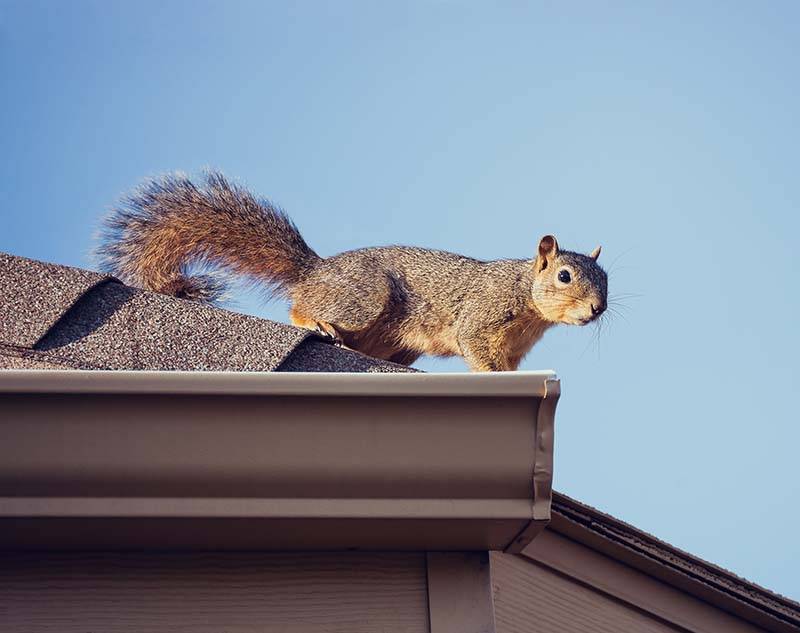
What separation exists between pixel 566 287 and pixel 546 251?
1.24 feet

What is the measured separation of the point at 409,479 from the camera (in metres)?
1.64

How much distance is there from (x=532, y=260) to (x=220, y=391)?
4830mm

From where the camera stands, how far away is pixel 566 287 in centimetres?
586

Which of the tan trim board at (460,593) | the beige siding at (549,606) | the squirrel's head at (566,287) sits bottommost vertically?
the tan trim board at (460,593)

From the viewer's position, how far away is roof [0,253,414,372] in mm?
1915

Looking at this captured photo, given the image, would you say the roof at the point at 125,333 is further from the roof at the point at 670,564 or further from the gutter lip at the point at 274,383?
the roof at the point at 670,564

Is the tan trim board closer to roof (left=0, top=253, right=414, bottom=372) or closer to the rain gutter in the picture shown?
the rain gutter

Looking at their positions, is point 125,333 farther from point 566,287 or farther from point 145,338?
point 566,287

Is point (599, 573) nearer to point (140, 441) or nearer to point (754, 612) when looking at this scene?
point (754, 612)

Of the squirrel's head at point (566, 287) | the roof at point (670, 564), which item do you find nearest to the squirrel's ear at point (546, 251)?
the squirrel's head at point (566, 287)

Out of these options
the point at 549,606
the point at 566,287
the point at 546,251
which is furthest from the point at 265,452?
the point at 546,251

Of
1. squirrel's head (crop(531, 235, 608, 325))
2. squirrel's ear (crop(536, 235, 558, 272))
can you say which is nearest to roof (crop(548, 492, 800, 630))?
squirrel's head (crop(531, 235, 608, 325))

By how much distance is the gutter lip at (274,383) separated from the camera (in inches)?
61.7

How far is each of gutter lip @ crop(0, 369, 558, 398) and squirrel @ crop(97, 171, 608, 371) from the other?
2294 millimetres
